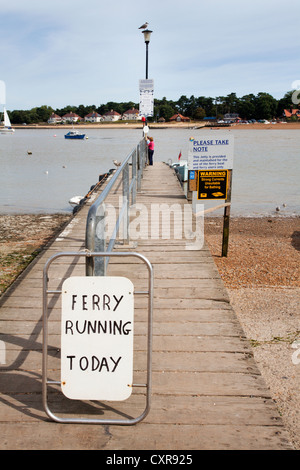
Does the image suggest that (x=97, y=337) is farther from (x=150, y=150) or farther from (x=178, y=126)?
(x=178, y=126)

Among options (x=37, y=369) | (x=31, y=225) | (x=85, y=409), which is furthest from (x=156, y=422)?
(x=31, y=225)

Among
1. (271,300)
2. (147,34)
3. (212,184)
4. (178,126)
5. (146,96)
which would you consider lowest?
(271,300)

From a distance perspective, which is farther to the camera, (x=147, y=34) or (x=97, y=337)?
(x=147, y=34)

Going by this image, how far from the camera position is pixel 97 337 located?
2582mm

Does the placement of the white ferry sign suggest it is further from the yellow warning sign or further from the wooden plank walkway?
the yellow warning sign

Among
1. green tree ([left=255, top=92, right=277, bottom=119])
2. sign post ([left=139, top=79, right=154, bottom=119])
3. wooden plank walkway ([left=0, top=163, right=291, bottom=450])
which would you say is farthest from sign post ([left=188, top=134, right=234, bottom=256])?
green tree ([left=255, top=92, right=277, bottom=119])

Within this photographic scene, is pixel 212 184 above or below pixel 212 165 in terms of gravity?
below

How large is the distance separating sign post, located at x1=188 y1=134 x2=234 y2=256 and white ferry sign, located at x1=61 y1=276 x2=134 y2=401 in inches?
238

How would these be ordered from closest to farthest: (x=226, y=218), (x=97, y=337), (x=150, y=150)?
(x=97, y=337), (x=226, y=218), (x=150, y=150)

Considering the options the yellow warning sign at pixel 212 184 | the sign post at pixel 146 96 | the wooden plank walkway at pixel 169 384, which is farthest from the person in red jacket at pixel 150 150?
the wooden plank walkway at pixel 169 384

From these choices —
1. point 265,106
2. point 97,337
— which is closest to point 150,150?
point 97,337

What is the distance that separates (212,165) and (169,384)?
5972mm
